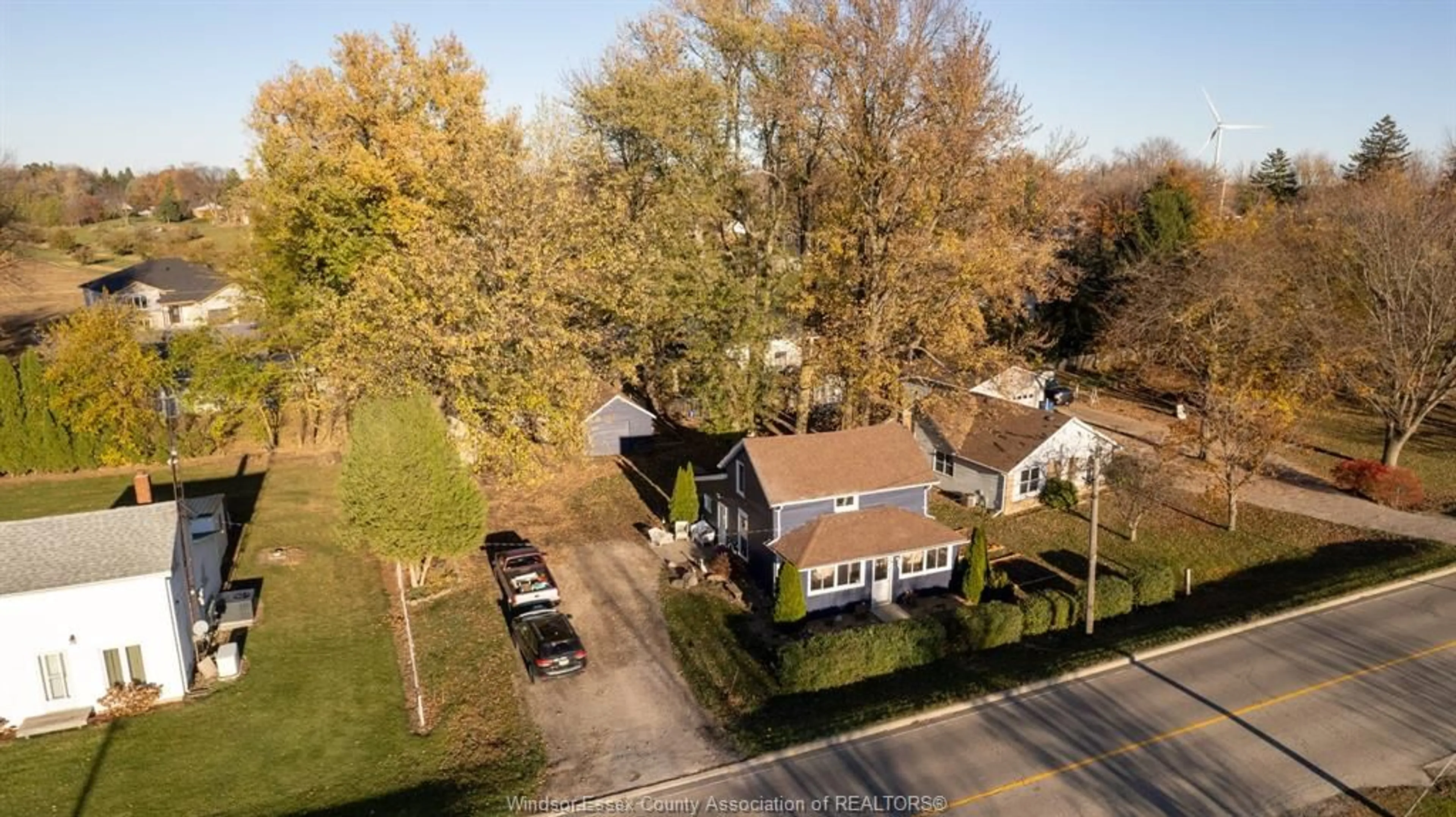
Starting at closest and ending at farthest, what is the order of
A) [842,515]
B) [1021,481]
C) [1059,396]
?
[842,515], [1021,481], [1059,396]

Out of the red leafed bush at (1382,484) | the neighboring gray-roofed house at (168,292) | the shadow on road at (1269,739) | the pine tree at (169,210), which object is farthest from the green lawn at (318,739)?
the pine tree at (169,210)

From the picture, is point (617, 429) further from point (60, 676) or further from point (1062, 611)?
point (60, 676)

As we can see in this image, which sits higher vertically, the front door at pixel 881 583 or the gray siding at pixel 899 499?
the gray siding at pixel 899 499

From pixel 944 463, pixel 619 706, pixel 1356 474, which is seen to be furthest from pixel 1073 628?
pixel 1356 474

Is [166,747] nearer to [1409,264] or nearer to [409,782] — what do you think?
[409,782]

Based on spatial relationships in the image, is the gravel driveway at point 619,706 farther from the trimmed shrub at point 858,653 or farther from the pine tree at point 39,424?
the pine tree at point 39,424

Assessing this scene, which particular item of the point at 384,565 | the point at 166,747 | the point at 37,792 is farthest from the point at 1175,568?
the point at 37,792

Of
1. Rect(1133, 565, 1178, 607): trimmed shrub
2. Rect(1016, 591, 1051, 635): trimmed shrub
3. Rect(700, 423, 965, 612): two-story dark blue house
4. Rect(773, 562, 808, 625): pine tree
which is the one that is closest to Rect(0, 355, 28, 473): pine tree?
Rect(700, 423, 965, 612): two-story dark blue house
